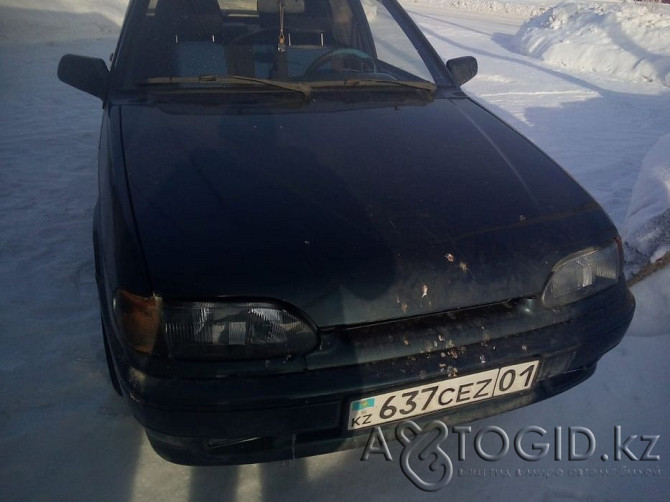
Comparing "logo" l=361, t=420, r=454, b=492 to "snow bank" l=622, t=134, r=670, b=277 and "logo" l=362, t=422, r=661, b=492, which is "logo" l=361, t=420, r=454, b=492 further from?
"snow bank" l=622, t=134, r=670, b=277

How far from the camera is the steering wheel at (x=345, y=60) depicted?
2441 millimetres

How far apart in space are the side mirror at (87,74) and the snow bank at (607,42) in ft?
28.6

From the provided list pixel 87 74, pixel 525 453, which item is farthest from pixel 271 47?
pixel 525 453

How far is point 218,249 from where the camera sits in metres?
1.33

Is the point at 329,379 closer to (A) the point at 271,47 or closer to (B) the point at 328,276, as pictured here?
(B) the point at 328,276

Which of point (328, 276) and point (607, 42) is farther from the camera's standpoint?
point (607, 42)

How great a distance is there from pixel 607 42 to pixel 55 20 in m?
11.0

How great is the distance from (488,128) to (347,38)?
1.16 meters

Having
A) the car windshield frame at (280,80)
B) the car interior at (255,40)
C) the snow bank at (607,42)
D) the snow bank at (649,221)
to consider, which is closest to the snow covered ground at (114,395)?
the snow bank at (649,221)

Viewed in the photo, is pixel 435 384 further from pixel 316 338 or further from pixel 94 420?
pixel 94 420

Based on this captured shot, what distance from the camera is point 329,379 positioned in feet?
4.28

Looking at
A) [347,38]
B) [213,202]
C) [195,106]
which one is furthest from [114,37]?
[213,202]

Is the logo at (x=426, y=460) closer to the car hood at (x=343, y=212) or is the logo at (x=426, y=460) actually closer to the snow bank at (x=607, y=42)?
the car hood at (x=343, y=212)

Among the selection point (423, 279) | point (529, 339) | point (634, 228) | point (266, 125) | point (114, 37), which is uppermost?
point (266, 125)
